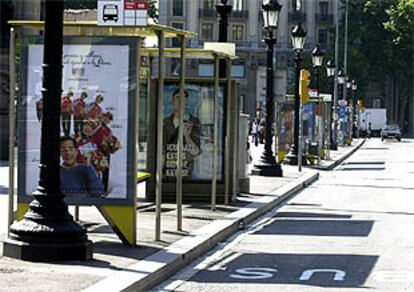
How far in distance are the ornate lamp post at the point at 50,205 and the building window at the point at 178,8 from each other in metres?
88.6

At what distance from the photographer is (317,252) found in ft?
43.3

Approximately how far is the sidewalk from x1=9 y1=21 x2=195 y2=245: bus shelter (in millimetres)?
614

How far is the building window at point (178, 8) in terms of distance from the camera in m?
98.5

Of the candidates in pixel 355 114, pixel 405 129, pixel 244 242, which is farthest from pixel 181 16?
pixel 244 242

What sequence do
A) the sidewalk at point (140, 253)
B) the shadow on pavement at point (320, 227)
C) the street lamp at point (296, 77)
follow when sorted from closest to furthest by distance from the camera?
the sidewalk at point (140, 253) → the shadow on pavement at point (320, 227) → the street lamp at point (296, 77)

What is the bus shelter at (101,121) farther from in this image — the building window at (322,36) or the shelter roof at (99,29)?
the building window at (322,36)

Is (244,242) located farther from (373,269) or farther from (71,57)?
(71,57)

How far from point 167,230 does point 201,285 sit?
3.50m

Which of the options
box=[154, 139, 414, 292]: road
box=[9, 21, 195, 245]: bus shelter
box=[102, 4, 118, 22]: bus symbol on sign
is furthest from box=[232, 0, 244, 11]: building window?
box=[9, 21, 195, 245]: bus shelter

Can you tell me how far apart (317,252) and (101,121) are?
3521 mm

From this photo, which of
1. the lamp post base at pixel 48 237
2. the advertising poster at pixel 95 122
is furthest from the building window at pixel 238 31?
the lamp post base at pixel 48 237

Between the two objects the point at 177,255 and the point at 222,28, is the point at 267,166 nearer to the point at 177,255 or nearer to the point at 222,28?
the point at 222,28

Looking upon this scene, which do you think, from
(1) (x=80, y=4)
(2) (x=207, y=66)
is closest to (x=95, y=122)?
(2) (x=207, y=66)

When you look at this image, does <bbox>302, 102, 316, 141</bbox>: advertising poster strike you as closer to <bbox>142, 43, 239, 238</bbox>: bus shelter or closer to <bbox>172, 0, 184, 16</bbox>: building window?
<bbox>142, 43, 239, 238</bbox>: bus shelter
